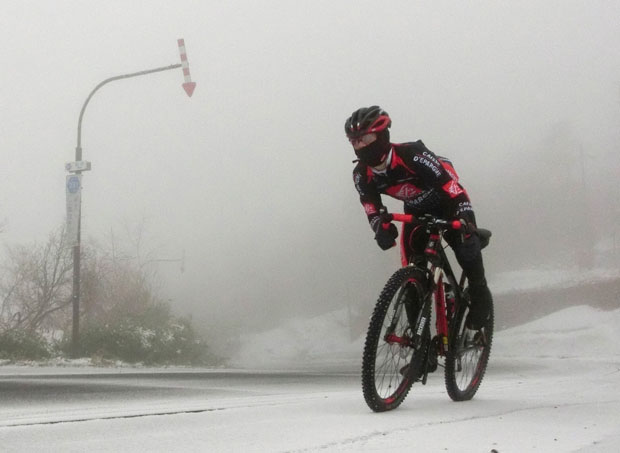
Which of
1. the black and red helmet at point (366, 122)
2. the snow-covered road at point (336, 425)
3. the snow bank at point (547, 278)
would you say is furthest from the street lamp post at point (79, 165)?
the snow bank at point (547, 278)

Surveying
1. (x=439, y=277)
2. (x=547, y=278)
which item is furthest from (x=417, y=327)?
(x=547, y=278)

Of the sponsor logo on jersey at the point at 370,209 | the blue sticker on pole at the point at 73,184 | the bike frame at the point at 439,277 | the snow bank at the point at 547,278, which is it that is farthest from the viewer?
the snow bank at the point at 547,278

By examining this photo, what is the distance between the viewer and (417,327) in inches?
174

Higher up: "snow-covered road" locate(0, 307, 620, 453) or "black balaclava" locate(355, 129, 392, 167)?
"black balaclava" locate(355, 129, 392, 167)

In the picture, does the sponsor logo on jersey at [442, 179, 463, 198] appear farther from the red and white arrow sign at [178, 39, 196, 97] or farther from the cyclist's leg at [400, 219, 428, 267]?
the red and white arrow sign at [178, 39, 196, 97]

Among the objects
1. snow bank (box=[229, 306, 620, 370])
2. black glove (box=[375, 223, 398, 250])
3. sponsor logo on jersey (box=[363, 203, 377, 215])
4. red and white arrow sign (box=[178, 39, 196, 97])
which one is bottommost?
snow bank (box=[229, 306, 620, 370])

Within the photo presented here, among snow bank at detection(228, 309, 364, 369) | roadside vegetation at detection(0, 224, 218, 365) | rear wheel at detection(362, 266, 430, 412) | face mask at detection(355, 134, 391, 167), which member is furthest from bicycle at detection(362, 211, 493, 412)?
snow bank at detection(228, 309, 364, 369)

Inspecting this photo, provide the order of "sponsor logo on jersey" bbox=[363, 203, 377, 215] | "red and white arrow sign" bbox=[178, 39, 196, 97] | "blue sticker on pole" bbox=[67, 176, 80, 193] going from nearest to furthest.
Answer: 1. "sponsor logo on jersey" bbox=[363, 203, 377, 215]
2. "red and white arrow sign" bbox=[178, 39, 196, 97]
3. "blue sticker on pole" bbox=[67, 176, 80, 193]

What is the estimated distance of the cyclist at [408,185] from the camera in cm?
439

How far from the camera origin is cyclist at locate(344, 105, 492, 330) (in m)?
4.39

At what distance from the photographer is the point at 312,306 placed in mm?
101000

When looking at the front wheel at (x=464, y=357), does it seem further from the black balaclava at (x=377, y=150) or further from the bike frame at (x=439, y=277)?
the black balaclava at (x=377, y=150)

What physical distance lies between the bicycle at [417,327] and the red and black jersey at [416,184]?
15 cm

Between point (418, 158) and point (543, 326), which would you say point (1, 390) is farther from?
point (543, 326)
